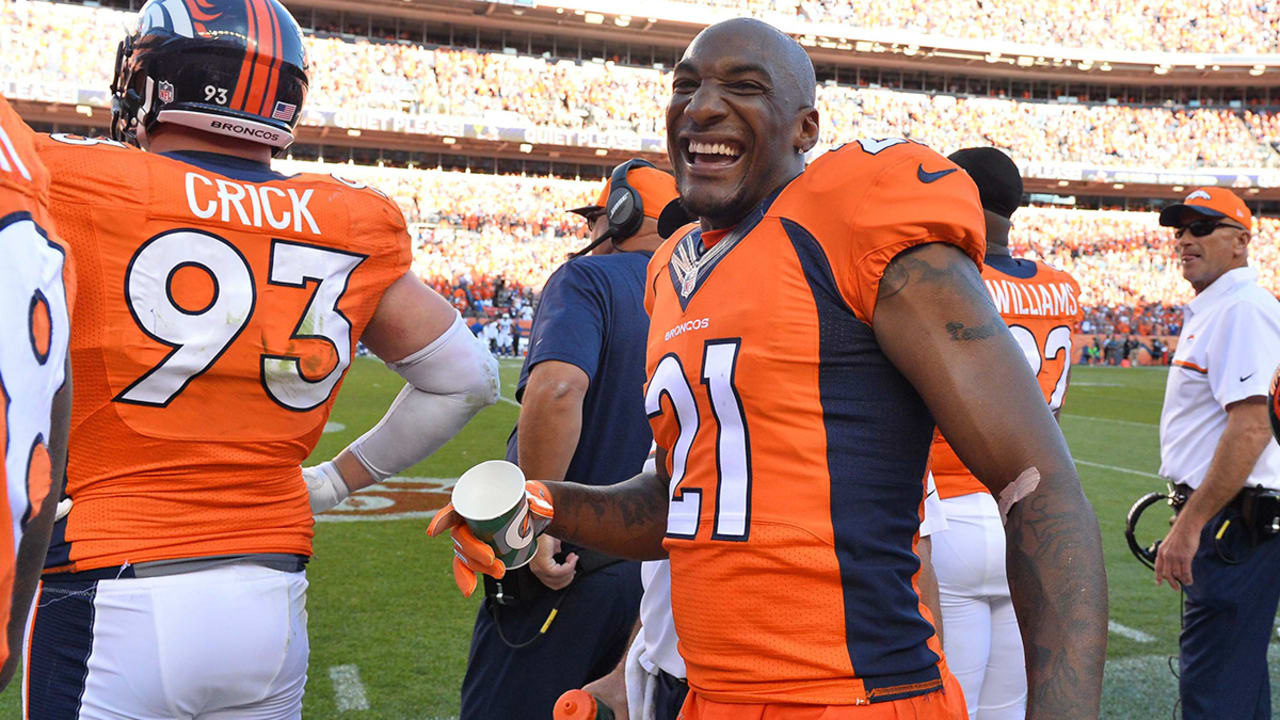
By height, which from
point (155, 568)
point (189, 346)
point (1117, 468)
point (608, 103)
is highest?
point (189, 346)

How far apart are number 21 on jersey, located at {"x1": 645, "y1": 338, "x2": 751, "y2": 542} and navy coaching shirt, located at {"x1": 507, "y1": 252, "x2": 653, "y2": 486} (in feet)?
4.14

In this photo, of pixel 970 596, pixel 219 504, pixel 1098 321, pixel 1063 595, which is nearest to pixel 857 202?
pixel 1063 595

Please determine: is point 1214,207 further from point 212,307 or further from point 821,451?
point 212,307

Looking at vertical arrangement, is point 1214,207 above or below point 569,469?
above

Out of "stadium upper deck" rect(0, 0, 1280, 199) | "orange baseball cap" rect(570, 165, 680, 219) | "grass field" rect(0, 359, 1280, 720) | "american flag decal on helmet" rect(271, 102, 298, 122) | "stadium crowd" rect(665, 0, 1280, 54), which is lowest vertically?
"grass field" rect(0, 359, 1280, 720)

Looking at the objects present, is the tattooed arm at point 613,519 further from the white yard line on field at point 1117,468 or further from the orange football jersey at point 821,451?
the white yard line on field at point 1117,468

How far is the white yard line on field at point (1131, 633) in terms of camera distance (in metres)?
5.39

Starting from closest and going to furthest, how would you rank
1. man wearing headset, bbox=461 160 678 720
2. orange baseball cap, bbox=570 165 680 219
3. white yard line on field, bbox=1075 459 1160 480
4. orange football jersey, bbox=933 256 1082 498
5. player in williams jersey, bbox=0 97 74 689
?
1. player in williams jersey, bbox=0 97 74 689
2. man wearing headset, bbox=461 160 678 720
3. orange baseball cap, bbox=570 165 680 219
4. orange football jersey, bbox=933 256 1082 498
5. white yard line on field, bbox=1075 459 1160 480

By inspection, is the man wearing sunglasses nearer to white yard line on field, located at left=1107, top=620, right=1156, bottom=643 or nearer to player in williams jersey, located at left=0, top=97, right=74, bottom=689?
white yard line on field, located at left=1107, top=620, right=1156, bottom=643

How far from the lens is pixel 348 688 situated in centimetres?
438

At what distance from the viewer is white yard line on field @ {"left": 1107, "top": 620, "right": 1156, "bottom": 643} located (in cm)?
539

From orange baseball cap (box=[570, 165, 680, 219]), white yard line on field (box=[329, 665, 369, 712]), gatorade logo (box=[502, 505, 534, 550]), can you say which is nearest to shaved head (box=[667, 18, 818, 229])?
gatorade logo (box=[502, 505, 534, 550])

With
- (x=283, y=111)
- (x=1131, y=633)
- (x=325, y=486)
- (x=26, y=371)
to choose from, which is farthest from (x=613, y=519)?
(x=1131, y=633)

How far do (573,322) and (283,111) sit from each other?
3.38ft
